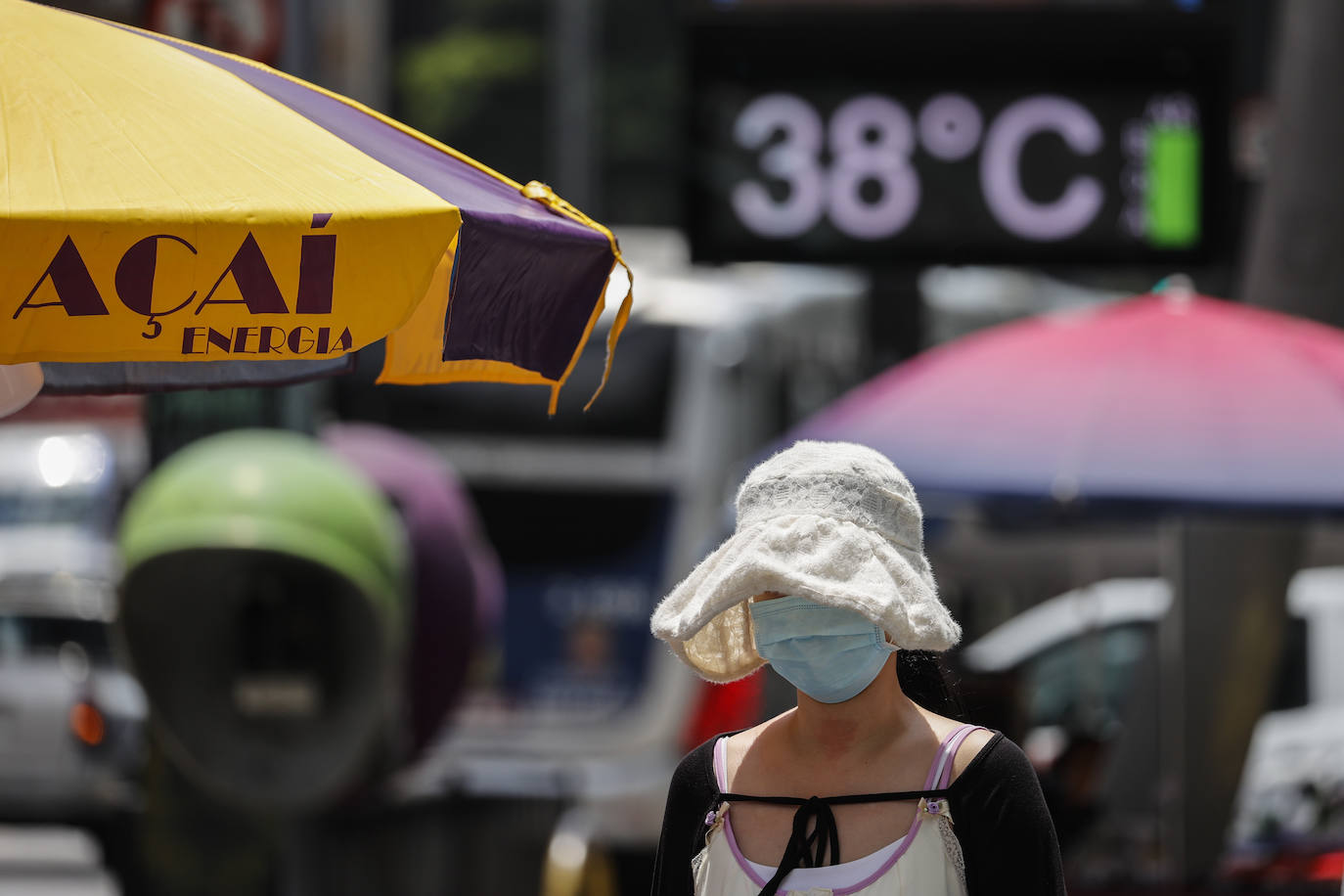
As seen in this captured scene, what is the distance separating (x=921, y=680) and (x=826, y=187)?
15.1ft

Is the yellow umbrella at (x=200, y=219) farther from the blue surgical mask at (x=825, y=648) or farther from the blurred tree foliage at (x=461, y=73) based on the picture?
the blurred tree foliage at (x=461, y=73)

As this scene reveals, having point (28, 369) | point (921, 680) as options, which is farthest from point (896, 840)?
point (28, 369)

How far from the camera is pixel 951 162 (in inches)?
296

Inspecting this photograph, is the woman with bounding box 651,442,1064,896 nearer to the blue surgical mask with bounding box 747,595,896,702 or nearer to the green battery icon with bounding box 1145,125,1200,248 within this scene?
the blue surgical mask with bounding box 747,595,896,702

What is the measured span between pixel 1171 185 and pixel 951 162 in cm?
76

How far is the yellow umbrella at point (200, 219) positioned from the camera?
293 centimetres

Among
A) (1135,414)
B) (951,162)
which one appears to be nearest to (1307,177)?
(951,162)

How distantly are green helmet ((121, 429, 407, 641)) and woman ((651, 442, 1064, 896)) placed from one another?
446cm

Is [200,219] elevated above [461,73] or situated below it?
above

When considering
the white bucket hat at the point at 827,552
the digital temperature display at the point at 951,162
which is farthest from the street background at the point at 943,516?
the white bucket hat at the point at 827,552

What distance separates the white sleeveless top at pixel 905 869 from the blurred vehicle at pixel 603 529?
7145 mm

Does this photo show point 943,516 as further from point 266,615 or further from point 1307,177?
point 266,615

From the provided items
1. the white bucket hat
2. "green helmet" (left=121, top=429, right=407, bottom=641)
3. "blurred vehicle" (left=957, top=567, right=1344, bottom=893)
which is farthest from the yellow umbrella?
"blurred vehicle" (left=957, top=567, right=1344, bottom=893)

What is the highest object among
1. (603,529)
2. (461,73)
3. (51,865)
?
(461,73)
